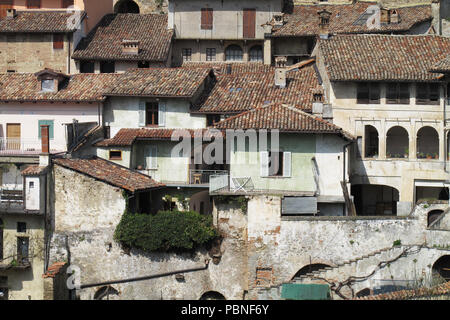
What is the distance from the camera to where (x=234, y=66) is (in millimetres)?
56281

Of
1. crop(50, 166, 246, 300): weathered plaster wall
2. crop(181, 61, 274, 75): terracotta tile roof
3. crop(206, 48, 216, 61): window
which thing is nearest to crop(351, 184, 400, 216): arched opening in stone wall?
crop(50, 166, 246, 300): weathered plaster wall

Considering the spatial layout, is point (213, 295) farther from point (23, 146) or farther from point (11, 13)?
point (11, 13)

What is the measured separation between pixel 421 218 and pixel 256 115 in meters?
9.82

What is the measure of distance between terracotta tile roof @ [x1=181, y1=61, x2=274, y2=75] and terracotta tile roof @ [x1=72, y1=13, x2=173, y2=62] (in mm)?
2433

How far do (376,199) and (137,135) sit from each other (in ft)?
45.7

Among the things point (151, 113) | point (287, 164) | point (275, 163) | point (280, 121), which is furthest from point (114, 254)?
point (280, 121)

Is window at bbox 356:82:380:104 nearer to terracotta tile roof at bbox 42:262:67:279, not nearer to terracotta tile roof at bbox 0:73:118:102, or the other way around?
terracotta tile roof at bbox 0:73:118:102

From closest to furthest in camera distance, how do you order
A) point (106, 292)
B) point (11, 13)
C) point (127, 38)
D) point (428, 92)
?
point (106, 292) < point (428, 92) < point (127, 38) < point (11, 13)

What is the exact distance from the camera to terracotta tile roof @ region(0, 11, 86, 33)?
183ft

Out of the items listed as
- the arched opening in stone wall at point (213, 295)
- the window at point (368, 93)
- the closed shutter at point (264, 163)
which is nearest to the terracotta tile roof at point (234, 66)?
the window at point (368, 93)

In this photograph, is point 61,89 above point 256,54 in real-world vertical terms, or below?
below

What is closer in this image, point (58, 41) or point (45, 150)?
point (45, 150)

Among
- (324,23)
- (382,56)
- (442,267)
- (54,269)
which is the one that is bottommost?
(54,269)

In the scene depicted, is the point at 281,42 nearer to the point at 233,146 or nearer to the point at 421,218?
the point at 233,146
